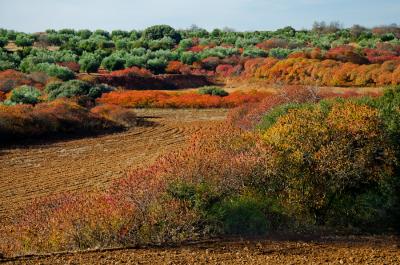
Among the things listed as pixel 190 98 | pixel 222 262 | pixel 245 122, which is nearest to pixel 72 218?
pixel 222 262

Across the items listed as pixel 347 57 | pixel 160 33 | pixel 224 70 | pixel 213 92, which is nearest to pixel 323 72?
pixel 347 57

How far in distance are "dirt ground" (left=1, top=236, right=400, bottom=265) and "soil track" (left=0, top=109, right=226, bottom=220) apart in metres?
5.94

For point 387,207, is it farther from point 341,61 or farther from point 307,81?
point 341,61

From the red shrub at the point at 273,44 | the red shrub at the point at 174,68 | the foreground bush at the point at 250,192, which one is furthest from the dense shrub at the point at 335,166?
the red shrub at the point at 273,44

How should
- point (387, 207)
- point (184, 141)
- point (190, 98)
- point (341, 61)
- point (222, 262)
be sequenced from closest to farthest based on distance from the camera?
point (222, 262) → point (387, 207) → point (184, 141) → point (190, 98) → point (341, 61)

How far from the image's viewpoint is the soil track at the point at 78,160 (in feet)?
55.6

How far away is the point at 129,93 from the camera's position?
39.6m

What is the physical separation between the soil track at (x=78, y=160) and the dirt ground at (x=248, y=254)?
19.5ft

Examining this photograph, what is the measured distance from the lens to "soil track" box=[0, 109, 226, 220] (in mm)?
16953

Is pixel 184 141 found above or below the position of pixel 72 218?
below

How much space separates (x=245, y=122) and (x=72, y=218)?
1268cm

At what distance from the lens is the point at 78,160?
842 inches

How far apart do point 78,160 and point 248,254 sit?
44.8 ft

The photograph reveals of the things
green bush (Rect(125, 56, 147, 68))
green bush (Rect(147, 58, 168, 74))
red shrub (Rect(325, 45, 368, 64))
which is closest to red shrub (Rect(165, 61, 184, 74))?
green bush (Rect(147, 58, 168, 74))
